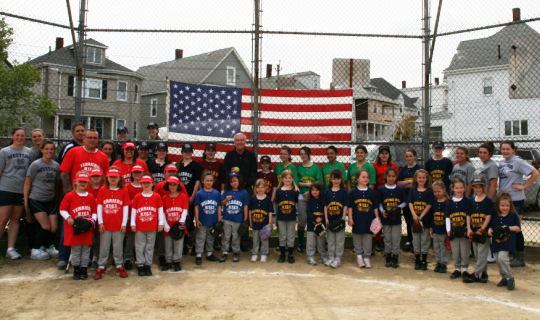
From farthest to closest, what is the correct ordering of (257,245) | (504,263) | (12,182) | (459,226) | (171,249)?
(257,245) → (12,182) → (171,249) → (459,226) → (504,263)

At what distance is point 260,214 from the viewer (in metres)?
6.73

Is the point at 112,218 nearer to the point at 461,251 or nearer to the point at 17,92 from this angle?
the point at 461,251

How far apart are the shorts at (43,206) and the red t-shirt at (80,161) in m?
0.70

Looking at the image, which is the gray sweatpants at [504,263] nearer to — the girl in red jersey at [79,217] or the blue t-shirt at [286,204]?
the blue t-shirt at [286,204]

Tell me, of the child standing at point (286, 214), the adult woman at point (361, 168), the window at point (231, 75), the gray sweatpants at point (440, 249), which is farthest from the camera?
the window at point (231, 75)

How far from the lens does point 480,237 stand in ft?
18.5

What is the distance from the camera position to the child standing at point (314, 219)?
259 inches

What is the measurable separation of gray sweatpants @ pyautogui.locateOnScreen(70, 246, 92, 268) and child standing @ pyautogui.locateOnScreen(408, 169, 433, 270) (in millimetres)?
4506

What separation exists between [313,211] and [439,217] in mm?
1782

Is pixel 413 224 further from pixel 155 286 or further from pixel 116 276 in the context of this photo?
pixel 116 276

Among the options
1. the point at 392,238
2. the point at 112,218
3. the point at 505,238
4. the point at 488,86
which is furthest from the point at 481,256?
the point at 488,86

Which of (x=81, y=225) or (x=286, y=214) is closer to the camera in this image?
(x=81, y=225)

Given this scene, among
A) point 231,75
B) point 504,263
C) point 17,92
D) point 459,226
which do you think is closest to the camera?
point 504,263

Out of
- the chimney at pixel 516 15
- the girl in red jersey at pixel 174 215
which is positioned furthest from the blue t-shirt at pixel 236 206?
the chimney at pixel 516 15
